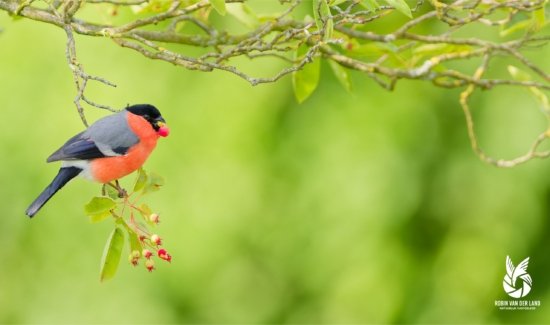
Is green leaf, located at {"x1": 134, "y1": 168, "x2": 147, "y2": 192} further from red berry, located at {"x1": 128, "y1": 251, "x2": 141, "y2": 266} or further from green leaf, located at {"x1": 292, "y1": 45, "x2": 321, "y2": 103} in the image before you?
green leaf, located at {"x1": 292, "y1": 45, "x2": 321, "y2": 103}

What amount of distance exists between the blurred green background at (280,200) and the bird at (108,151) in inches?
92.0

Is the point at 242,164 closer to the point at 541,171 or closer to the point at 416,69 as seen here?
the point at 541,171

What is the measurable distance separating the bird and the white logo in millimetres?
2676

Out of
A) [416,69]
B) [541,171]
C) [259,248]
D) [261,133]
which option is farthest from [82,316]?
[416,69]

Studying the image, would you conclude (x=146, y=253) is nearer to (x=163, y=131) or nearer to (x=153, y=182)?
(x=153, y=182)

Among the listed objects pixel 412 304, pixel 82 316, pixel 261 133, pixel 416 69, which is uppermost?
pixel 416 69

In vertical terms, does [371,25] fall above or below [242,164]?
above

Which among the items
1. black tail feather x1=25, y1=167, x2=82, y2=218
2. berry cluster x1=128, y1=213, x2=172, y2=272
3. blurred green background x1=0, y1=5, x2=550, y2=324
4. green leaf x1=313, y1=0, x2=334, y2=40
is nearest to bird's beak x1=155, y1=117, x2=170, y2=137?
black tail feather x1=25, y1=167, x2=82, y2=218

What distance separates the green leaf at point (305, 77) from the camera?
2404 mm

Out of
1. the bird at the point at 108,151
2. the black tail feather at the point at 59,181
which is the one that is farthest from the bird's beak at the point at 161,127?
the black tail feather at the point at 59,181

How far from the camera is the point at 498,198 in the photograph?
4.66 m

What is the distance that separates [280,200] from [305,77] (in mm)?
2476

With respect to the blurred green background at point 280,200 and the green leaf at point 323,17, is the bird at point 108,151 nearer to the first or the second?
the green leaf at point 323,17

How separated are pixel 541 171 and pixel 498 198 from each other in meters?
0.28
